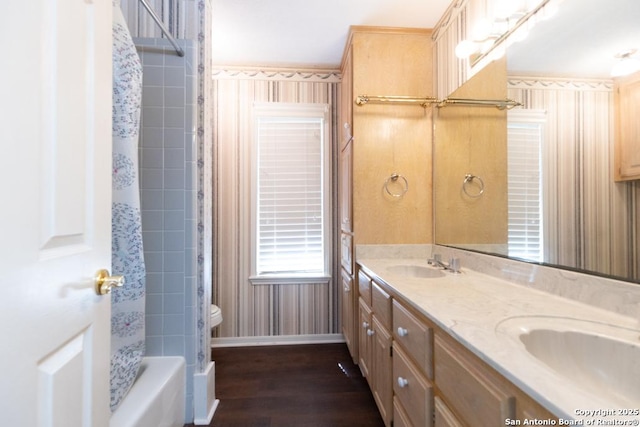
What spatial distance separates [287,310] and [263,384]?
0.69 metres

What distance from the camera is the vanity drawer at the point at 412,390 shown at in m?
0.94

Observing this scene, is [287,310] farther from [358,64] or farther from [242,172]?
[358,64]

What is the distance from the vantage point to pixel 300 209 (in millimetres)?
2600

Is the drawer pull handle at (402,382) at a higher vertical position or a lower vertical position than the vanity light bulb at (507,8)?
lower

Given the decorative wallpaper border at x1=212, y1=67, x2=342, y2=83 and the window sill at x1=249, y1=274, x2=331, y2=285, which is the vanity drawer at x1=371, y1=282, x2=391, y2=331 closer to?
the window sill at x1=249, y1=274, x2=331, y2=285

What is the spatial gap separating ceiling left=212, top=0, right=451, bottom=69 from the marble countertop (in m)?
1.74

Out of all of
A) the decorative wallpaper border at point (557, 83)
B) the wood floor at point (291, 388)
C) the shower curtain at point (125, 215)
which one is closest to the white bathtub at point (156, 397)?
the shower curtain at point (125, 215)

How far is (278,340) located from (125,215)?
1849 mm

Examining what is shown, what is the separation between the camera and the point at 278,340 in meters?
2.50

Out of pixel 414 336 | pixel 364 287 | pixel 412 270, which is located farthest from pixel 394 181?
pixel 414 336

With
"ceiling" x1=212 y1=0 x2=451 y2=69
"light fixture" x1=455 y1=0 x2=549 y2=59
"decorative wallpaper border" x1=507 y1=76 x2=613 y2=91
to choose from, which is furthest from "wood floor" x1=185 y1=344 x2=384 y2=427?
"ceiling" x1=212 y1=0 x2=451 y2=69

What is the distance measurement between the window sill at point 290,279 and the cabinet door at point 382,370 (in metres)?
0.99

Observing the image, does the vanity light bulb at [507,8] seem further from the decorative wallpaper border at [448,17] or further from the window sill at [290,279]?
the window sill at [290,279]

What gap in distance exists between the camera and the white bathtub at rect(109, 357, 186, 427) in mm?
1071
